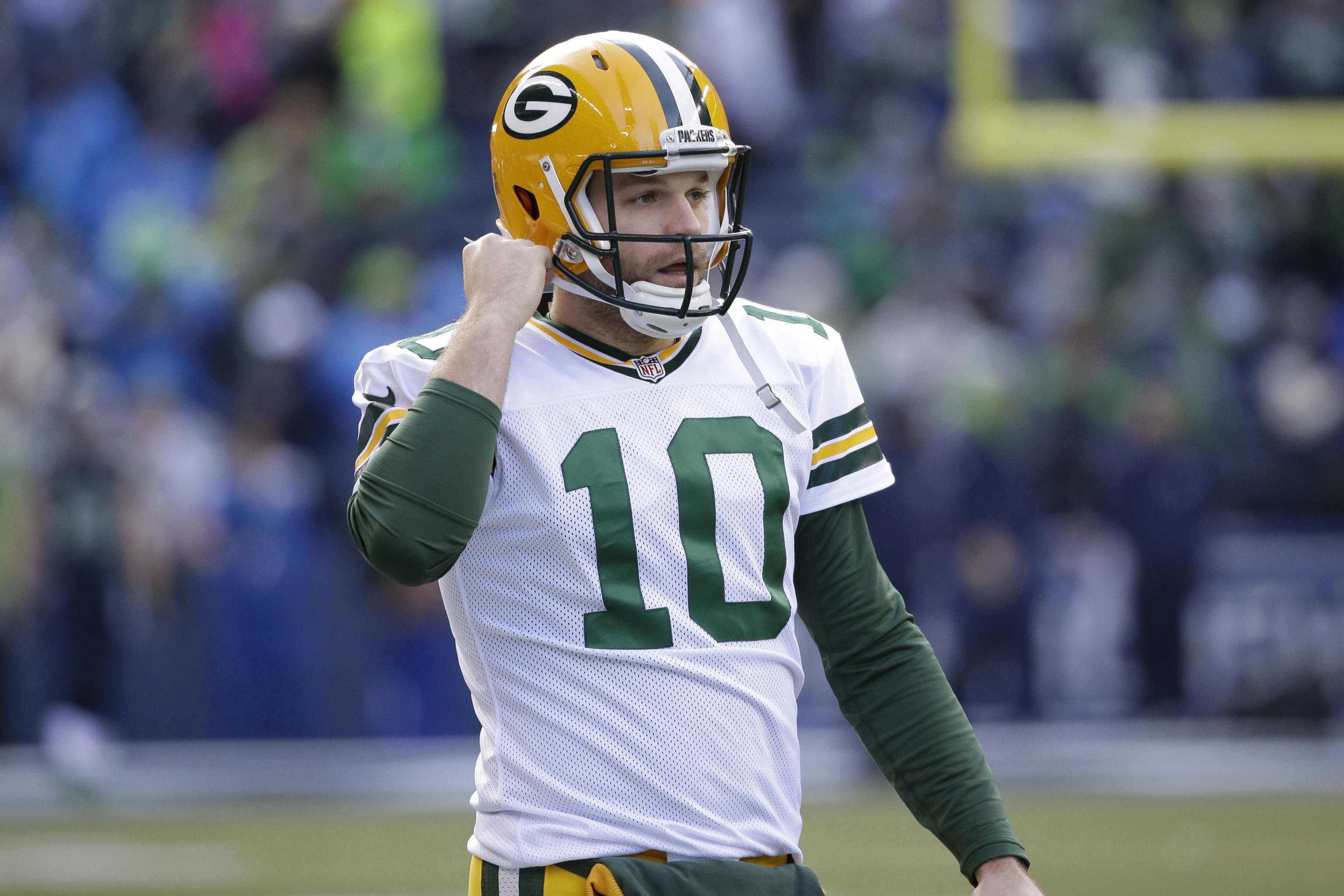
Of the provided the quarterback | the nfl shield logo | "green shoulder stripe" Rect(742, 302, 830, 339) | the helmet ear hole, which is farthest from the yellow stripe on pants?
the helmet ear hole

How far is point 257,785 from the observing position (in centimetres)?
791

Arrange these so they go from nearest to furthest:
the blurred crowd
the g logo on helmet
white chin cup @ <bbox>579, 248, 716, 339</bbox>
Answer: white chin cup @ <bbox>579, 248, 716, 339</bbox>, the g logo on helmet, the blurred crowd

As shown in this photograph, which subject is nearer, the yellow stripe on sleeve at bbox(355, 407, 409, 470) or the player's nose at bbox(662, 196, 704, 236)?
the yellow stripe on sleeve at bbox(355, 407, 409, 470)

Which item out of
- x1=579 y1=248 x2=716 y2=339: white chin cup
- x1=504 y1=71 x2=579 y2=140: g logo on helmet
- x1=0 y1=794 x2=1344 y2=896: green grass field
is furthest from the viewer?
x1=0 y1=794 x2=1344 y2=896: green grass field

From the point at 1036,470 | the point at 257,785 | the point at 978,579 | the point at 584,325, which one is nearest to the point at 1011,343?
the point at 1036,470

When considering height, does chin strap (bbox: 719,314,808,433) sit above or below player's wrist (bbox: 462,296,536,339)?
below

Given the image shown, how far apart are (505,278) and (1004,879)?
0.96 m

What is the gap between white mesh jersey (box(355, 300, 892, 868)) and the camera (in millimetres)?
2105

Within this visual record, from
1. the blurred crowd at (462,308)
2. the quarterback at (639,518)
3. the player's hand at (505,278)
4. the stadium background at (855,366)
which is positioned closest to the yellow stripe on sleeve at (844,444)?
the quarterback at (639,518)

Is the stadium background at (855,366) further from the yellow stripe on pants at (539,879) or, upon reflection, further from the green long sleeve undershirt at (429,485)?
the green long sleeve undershirt at (429,485)

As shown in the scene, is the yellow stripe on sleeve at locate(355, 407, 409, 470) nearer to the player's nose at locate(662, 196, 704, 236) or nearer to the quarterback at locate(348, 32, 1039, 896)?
the quarterback at locate(348, 32, 1039, 896)

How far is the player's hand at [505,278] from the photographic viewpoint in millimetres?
2162

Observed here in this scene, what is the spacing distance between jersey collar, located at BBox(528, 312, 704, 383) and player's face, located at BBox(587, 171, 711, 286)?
10 centimetres

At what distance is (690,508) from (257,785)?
6206mm
